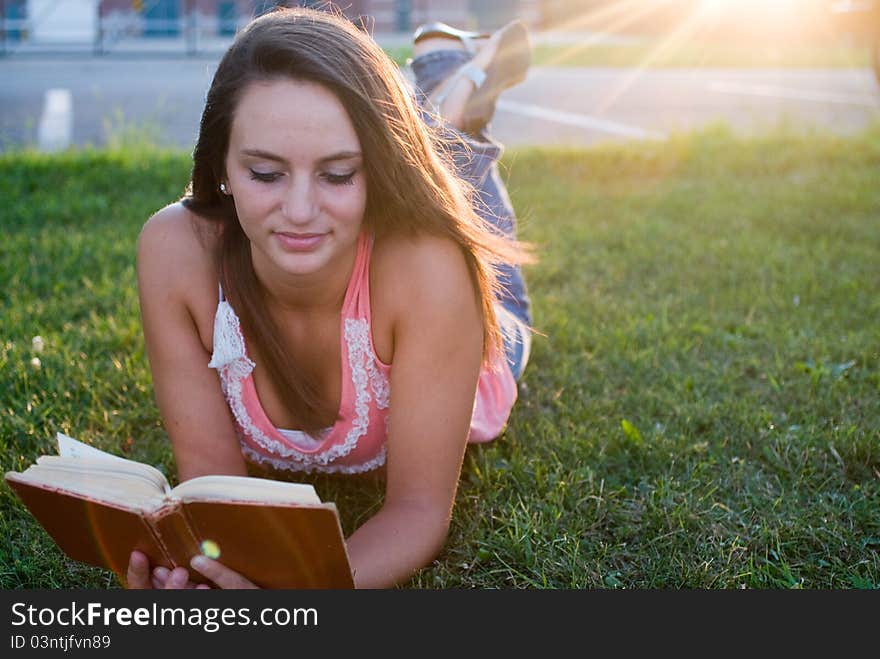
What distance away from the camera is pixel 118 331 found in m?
3.43

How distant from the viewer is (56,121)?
8430mm

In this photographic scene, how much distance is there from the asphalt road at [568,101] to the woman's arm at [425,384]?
5.34m

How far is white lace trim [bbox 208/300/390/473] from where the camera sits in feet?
6.94

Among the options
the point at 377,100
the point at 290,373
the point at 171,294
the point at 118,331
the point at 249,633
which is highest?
the point at 377,100

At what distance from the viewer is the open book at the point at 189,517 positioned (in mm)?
1458

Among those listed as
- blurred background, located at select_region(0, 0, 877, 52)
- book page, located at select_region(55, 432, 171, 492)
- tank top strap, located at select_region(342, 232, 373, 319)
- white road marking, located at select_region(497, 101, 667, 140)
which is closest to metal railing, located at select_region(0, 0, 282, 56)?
blurred background, located at select_region(0, 0, 877, 52)

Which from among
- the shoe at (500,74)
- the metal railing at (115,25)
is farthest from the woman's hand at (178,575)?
the metal railing at (115,25)

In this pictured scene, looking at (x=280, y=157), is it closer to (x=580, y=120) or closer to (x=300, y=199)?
(x=300, y=199)

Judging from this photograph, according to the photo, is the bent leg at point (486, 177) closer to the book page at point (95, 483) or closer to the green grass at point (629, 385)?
the green grass at point (629, 385)

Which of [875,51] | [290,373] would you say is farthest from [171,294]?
[875,51]

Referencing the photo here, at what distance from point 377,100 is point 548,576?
1155 millimetres

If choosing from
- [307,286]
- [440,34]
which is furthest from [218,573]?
[440,34]

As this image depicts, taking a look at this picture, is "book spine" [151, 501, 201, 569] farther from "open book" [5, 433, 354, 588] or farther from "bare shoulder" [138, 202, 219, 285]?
"bare shoulder" [138, 202, 219, 285]

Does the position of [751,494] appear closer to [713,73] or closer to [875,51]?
[875,51]
